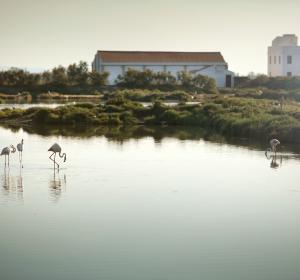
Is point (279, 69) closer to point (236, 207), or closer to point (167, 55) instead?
point (167, 55)

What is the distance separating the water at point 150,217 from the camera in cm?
924

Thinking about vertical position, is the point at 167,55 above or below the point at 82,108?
above

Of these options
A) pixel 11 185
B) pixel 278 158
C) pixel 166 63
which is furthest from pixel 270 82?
pixel 11 185

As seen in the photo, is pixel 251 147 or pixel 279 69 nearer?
pixel 251 147

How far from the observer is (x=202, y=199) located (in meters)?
13.0

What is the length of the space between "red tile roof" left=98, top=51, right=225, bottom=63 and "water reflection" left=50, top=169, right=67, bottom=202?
137ft

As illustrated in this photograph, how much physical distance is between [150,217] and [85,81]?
43685mm

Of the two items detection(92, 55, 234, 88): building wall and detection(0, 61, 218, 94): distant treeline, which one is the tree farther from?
detection(92, 55, 234, 88): building wall

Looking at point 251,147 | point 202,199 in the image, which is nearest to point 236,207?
point 202,199

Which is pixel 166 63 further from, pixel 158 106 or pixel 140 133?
pixel 140 133

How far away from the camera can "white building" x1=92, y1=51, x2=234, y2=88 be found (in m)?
56.1

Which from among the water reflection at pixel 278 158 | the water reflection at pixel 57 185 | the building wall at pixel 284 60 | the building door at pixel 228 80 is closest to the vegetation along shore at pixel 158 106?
the building door at pixel 228 80

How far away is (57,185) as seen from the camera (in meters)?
13.9

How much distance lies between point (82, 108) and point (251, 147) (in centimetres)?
1142
